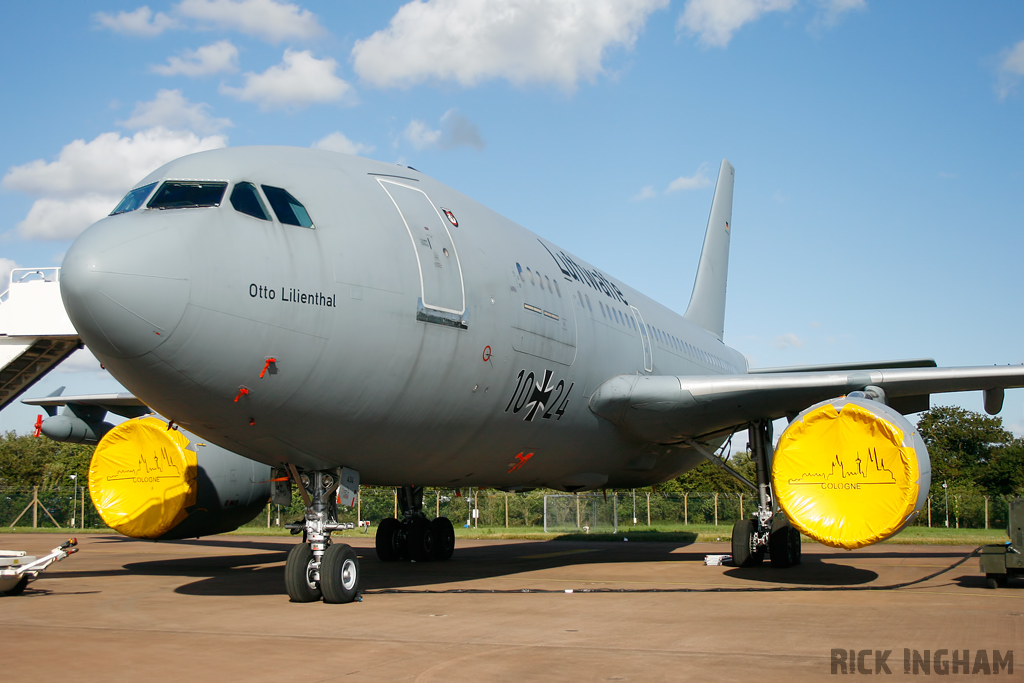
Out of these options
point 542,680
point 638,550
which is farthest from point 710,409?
point 542,680

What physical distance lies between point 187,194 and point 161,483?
617cm

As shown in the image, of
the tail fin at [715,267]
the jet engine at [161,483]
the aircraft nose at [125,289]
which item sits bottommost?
the jet engine at [161,483]

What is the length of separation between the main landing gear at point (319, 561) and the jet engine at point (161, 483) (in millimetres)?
4171

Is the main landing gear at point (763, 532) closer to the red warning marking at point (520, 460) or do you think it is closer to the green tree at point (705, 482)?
the red warning marking at point (520, 460)

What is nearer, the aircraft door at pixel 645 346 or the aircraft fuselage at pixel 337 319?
the aircraft fuselage at pixel 337 319

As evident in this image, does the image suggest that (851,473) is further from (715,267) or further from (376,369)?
(715,267)

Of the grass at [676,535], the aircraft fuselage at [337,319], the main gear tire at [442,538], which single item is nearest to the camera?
the aircraft fuselage at [337,319]

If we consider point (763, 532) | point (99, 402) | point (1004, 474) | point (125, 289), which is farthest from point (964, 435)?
point (125, 289)

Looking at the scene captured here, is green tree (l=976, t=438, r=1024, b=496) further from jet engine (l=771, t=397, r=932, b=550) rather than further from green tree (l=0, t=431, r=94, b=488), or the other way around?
green tree (l=0, t=431, r=94, b=488)

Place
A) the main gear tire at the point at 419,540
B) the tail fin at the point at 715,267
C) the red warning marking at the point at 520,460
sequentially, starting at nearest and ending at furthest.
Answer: the red warning marking at the point at 520,460
the main gear tire at the point at 419,540
the tail fin at the point at 715,267

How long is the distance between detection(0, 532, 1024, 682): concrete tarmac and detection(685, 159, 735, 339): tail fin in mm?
9893

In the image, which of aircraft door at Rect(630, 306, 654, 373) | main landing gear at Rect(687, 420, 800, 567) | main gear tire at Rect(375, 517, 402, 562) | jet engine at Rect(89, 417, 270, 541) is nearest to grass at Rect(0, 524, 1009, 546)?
main gear tire at Rect(375, 517, 402, 562)

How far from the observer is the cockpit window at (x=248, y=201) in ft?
24.7

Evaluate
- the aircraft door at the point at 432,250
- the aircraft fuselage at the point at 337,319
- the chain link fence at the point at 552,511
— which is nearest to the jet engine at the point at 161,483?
the aircraft fuselage at the point at 337,319
